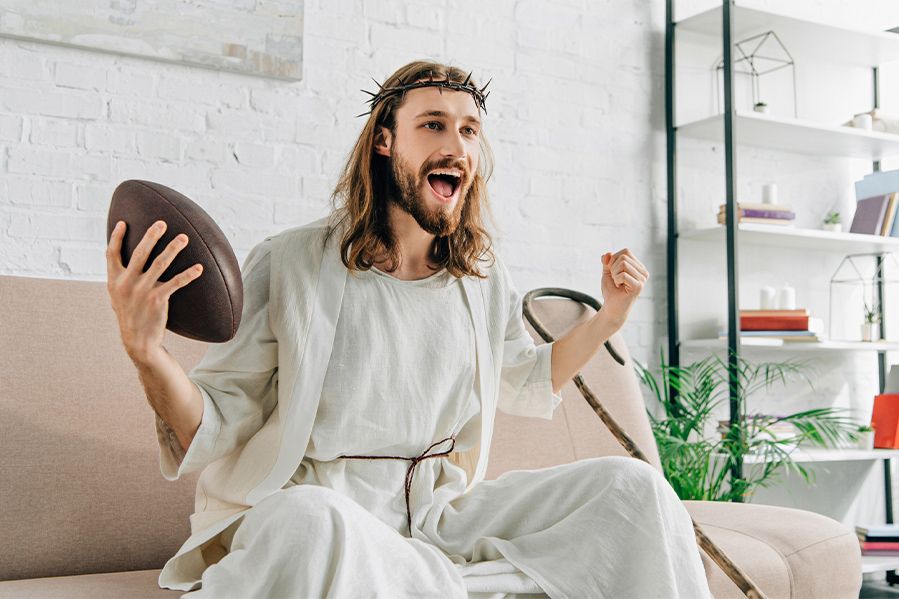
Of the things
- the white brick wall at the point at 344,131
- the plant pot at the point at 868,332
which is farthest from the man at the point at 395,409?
the plant pot at the point at 868,332

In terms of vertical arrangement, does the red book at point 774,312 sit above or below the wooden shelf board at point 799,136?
below

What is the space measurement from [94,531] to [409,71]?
1.06 meters

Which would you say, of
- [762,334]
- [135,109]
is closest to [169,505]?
[135,109]

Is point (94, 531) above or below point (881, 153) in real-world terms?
below

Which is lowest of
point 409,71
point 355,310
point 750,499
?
point 750,499

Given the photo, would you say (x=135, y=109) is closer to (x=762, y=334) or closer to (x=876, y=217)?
(x=762, y=334)

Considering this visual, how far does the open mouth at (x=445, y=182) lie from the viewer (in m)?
1.74

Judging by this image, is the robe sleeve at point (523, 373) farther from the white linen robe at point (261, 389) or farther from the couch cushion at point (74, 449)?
the couch cushion at point (74, 449)

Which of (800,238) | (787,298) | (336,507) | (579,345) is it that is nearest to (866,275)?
(800,238)

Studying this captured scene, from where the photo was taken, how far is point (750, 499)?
3359 millimetres

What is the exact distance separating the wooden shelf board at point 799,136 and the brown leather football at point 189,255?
7.46ft

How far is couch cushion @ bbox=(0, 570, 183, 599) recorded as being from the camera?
1.48 m

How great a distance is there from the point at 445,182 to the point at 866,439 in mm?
2373

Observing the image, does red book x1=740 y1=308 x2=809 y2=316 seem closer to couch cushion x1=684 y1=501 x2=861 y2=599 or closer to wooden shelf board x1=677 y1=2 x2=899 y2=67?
wooden shelf board x1=677 y1=2 x2=899 y2=67
